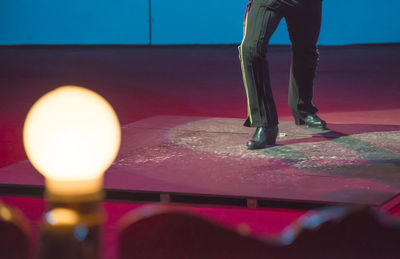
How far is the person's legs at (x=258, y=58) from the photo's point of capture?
9.90 feet

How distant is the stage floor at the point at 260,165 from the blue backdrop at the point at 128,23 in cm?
975

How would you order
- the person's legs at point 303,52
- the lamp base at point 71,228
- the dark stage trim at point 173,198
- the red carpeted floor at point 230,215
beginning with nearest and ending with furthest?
the lamp base at point 71,228 → the red carpeted floor at point 230,215 → the dark stage trim at point 173,198 → the person's legs at point 303,52

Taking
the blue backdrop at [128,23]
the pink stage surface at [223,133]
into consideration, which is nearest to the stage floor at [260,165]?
the pink stage surface at [223,133]

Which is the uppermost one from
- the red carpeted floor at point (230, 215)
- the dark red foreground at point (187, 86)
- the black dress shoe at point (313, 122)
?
the black dress shoe at point (313, 122)

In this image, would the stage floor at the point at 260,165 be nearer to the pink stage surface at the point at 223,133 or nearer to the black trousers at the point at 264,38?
the pink stage surface at the point at 223,133

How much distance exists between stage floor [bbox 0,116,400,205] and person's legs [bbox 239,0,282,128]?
0.60 feet

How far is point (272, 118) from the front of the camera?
3139 mm

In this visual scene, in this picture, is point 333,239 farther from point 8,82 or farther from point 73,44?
point 73,44

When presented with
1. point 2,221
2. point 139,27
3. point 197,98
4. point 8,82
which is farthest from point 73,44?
point 2,221

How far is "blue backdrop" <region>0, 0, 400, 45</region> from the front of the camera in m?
13.1

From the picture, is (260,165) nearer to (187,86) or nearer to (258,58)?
(258,58)

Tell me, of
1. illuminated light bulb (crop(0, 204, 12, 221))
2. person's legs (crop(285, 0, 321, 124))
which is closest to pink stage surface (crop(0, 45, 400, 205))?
person's legs (crop(285, 0, 321, 124))

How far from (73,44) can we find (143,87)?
736cm

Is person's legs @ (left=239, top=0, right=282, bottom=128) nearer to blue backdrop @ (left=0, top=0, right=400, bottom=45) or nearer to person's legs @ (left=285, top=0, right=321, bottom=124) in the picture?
person's legs @ (left=285, top=0, right=321, bottom=124)
